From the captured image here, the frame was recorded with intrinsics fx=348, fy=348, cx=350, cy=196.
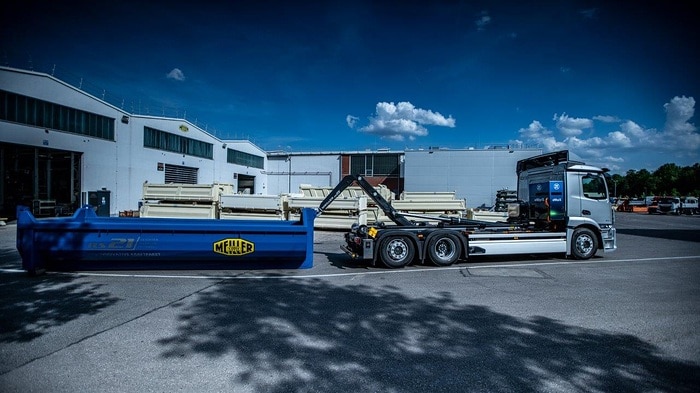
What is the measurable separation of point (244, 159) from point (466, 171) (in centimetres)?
2686

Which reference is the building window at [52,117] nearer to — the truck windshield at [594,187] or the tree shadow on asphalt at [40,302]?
the tree shadow on asphalt at [40,302]

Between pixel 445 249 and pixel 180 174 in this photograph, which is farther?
pixel 180 174

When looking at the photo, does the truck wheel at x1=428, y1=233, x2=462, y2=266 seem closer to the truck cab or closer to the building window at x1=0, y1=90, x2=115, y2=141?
the truck cab

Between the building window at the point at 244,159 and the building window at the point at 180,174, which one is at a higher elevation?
the building window at the point at 244,159

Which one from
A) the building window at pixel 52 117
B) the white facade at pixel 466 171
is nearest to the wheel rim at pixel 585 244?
the building window at pixel 52 117

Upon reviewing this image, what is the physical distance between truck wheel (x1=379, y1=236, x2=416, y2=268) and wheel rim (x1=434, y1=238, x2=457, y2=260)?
0.70 meters

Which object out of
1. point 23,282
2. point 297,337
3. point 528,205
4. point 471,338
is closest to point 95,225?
point 23,282

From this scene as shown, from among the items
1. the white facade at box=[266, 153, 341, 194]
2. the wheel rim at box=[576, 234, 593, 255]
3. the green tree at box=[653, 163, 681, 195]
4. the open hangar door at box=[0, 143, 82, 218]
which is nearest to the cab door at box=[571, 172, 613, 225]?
the wheel rim at box=[576, 234, 593, 255]

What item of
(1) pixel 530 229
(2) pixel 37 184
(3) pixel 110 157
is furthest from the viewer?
(3) pixel 110 157

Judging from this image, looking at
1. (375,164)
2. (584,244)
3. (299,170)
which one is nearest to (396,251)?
(584,244)

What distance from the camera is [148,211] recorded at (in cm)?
1778

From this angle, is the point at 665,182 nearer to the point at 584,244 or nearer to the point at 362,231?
the point at 584,244

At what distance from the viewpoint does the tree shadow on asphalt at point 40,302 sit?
4.50m

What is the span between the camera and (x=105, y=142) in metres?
23.5
